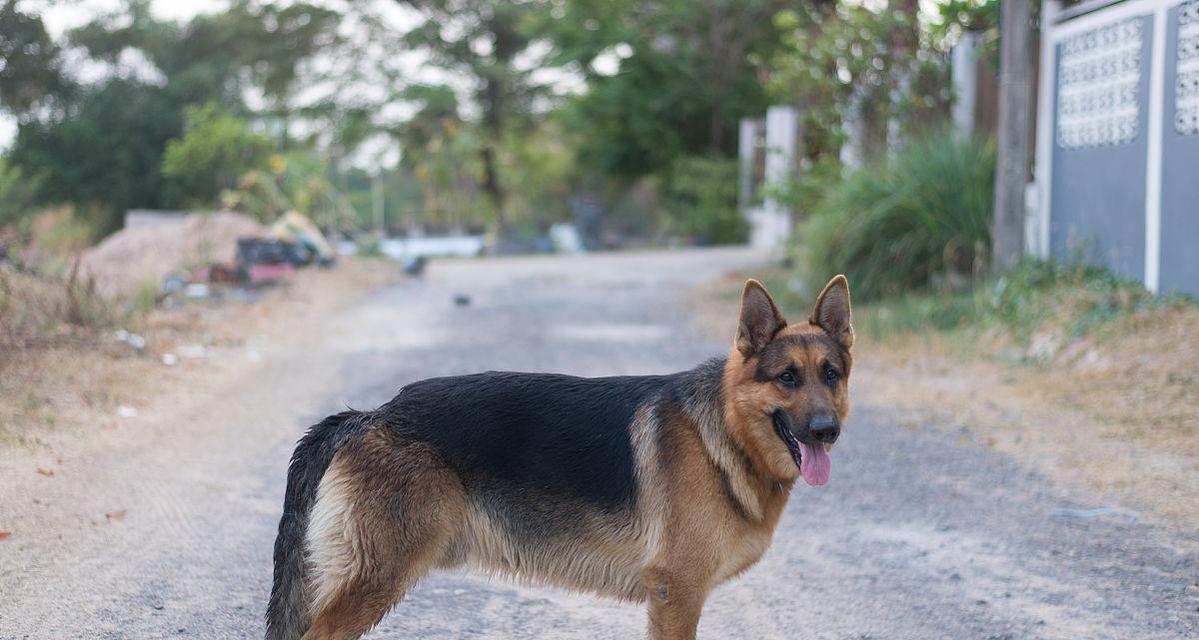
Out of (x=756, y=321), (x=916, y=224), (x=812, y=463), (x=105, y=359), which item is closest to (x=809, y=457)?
(x=812, y=463)

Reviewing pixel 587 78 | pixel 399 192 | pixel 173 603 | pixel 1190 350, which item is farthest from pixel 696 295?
pixel 399 192

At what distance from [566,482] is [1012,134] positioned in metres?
→ 8.89

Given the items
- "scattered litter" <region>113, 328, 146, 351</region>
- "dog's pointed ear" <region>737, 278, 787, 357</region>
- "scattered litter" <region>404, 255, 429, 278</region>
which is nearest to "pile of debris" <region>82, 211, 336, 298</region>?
"scattered litter" <region>404, 255, 429, 278</region>

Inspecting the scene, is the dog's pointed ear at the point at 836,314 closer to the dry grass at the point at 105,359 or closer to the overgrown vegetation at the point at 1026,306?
the dry grass at the point at 105,359

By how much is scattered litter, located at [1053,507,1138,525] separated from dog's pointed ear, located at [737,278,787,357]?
9.46 ft

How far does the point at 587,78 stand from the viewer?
88.3 feet

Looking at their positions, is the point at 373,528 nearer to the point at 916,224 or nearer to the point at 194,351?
the point at 194,351

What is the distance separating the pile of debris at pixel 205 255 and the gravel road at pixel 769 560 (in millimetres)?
5819

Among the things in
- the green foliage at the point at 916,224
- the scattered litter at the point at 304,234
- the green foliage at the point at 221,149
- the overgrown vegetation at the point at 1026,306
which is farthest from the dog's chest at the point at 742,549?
the green foliage at the point at 221,149

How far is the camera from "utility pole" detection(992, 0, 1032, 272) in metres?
10.9

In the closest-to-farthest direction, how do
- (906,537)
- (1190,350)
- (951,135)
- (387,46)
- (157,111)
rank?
1. (906,537)
2. (1190,350)
3. (951,135)
4. (157,111)
5. (387,46)

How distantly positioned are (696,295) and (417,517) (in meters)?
12.0

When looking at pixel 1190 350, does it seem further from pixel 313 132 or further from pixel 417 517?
pixel 313 132

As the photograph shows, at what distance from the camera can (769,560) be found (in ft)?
16.9
